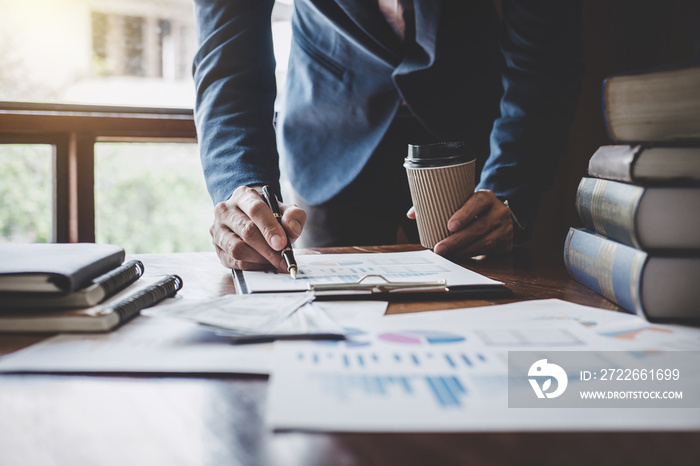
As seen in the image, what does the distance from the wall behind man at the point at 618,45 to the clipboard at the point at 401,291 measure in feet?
7.06

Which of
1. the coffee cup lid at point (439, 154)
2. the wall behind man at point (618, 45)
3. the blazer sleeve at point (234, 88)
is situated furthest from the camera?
the wall behind man at point (618, 45)

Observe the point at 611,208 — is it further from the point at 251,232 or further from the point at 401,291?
the point at 251,232

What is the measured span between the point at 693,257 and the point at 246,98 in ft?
2.94

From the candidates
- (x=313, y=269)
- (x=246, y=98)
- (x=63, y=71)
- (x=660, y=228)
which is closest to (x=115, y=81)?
(x=63, y=71)

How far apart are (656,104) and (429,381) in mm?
417

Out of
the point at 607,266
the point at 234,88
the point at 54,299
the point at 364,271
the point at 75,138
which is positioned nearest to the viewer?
the point at 54,299

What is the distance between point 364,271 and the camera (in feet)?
2.69

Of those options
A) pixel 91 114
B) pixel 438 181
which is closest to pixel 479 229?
pixel 438 181

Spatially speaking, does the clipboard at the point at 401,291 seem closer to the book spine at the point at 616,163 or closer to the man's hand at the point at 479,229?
the book spine at the point at 616,163

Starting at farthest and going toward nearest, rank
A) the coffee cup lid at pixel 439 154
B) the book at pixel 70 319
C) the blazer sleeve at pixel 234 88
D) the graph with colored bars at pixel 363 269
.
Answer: the blazer sleeve at pixel 234 88 → the coffee cup lid at pixel 439 154 → the graph with colored bars at pixel 363 269 → the book at pixel 70 319

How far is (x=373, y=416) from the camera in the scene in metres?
0.34

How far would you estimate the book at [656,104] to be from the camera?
22.1 inches

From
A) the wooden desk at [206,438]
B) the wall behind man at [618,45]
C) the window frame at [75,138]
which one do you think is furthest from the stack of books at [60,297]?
the wall behind man at [618,45]

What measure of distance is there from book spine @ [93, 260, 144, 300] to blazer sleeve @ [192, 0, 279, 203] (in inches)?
14.0
